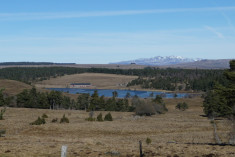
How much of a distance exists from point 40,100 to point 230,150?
341ft

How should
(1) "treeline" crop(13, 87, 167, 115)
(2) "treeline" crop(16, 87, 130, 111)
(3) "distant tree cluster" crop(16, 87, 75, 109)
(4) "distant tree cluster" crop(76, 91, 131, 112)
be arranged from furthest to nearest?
(3) "distant tree cluster" crop(16, 87, 75, 109) < (2) "treeline" crop(16, 87, 130, 111) < (1) "treeline" crop(13, 87, 167, 115) < (4) "distant tree cluster" crop(76, 91, 131, 112)

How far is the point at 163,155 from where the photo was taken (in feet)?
62.1

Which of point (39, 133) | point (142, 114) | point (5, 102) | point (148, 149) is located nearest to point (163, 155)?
point (148, 149)

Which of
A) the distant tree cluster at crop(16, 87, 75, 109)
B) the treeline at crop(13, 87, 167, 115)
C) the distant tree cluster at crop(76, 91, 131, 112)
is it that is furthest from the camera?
the distant tree cluster at crop(16, 87, 75, 109)

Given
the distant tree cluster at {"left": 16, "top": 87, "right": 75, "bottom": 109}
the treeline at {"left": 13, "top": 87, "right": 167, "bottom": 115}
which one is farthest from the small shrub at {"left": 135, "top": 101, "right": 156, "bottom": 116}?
the distant tree cluster at {"left": 16, "top": 87, "right": 75, "bottom": 109}

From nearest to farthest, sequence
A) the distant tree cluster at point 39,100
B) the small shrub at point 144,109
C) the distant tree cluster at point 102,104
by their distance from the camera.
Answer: the small shrub at point 144,109
the distant tree cluster at point 102,104
the distant tree cluster at point 39,100

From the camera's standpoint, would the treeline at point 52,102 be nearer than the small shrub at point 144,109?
No

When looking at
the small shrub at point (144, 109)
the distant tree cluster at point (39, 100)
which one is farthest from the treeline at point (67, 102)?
the small shrub at point (144, 109)

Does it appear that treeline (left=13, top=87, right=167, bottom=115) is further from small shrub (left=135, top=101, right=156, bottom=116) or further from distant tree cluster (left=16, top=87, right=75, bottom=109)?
small shrub (left=135, top=101, right=156, bottom=116)

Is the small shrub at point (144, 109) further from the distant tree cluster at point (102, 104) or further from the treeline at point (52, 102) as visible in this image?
the treeline at point (52, 102)

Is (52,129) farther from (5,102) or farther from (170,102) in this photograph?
(170,102)

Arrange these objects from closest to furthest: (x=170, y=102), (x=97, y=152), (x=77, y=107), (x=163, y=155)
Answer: (x=163, y=155) < (x=97, y=152) < (x=77, y=107) < (x=170, y=102)

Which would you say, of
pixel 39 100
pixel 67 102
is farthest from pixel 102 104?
pixel 39 100

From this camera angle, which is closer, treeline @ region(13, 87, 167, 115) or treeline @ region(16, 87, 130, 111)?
treeline @ region(13, 87, 167, 115)
